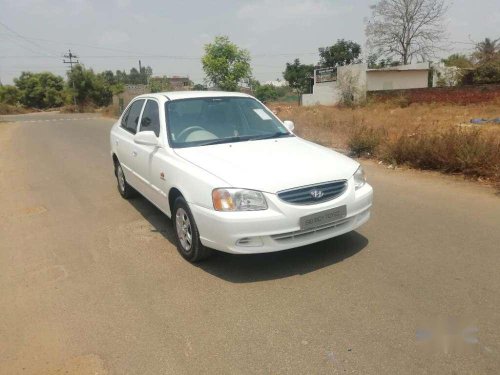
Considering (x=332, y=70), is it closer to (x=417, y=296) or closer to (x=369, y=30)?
(x=369, y=30)

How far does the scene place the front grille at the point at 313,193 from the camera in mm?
3666

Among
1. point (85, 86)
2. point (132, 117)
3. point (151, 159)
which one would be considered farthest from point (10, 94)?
point (151, 159)

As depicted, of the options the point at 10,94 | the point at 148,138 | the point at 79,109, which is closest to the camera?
the point at 148,138

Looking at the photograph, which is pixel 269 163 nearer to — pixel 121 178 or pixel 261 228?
pixel 261 228

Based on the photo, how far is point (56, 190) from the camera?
25.5ft

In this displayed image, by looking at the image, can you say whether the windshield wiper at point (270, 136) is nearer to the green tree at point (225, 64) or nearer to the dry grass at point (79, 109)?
the green tree at point (225, 64)

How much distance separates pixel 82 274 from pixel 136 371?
1.73 meters

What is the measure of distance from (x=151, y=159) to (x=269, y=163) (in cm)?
162

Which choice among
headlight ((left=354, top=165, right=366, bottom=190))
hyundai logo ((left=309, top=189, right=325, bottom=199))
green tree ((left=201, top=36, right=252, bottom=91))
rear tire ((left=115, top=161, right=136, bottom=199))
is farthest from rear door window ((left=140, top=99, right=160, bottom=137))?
green tree ((left=201, top=36, right=252, bottom=91))

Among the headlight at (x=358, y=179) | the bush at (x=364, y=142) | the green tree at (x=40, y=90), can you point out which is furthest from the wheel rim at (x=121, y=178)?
the green tree at (x=40, y=90)

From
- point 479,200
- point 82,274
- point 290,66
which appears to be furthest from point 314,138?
point 290,66

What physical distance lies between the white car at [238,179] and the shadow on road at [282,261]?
25 cm

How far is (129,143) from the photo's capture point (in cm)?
591

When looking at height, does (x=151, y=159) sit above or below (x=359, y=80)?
below
